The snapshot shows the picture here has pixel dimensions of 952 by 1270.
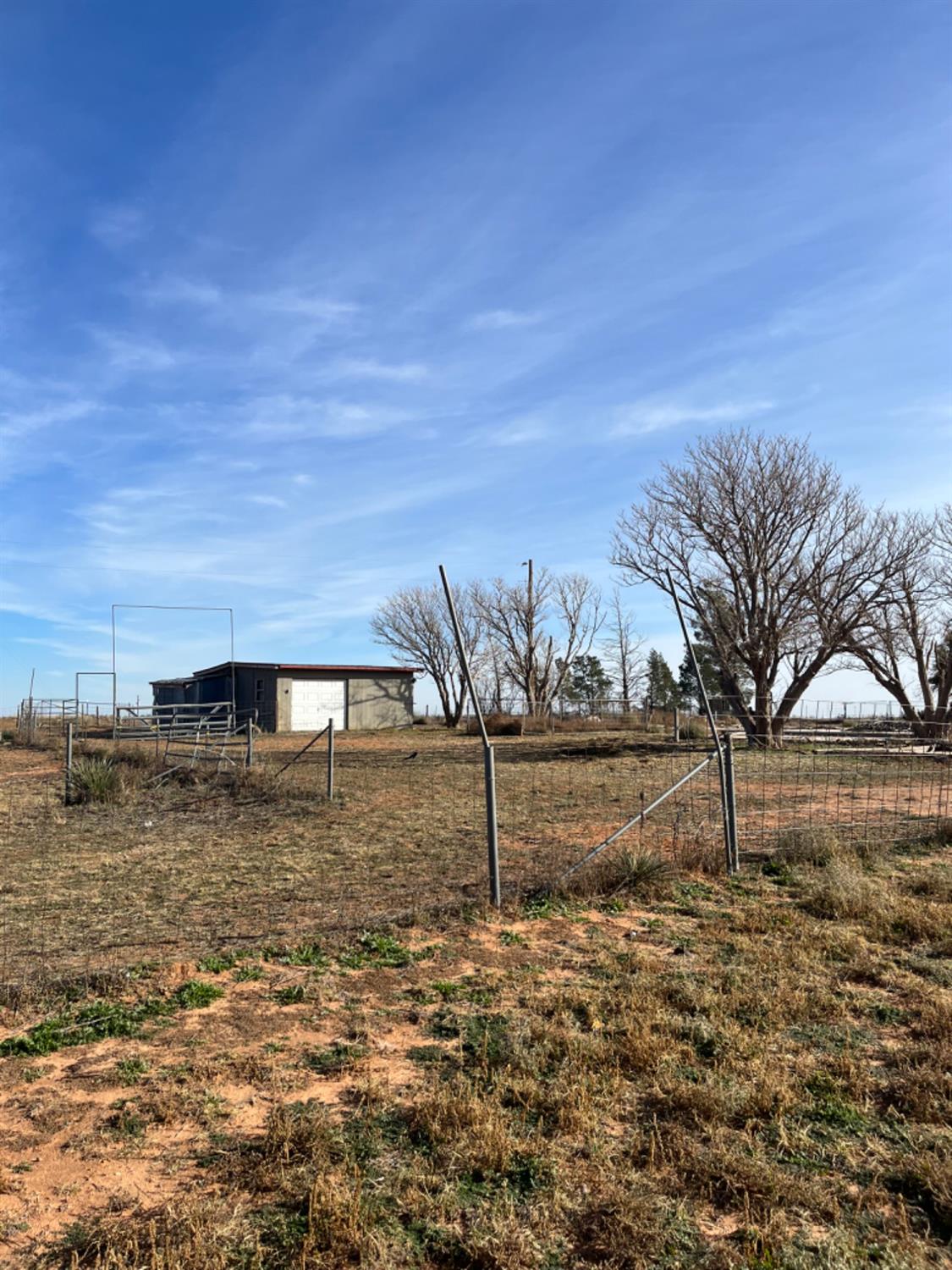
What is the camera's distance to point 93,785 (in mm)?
13961

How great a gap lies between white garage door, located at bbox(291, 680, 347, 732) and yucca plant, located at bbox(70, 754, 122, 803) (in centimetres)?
2800

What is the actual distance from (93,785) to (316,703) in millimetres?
29934

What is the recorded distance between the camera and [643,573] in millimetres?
29297

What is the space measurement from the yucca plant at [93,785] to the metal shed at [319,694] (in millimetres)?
26102

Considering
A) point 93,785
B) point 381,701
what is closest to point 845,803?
point 93,785

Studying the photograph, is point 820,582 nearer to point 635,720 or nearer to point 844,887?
point 635,720

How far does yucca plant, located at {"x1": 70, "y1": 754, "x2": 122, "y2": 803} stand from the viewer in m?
13.9

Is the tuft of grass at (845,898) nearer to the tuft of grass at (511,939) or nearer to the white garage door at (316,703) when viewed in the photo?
the tuft of grass at (511,939)

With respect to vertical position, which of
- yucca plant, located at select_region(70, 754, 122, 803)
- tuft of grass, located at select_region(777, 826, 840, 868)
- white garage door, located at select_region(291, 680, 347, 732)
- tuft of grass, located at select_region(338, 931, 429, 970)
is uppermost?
white garage door, located at select_region(291, 680, 347, 732)

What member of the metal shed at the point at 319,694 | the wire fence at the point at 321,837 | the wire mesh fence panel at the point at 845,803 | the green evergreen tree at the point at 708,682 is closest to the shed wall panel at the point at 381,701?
the metal shed at the point at 319,694

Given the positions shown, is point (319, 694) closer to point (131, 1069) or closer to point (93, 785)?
point (93, 785)

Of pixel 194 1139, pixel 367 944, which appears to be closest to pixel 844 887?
pixel 367 944

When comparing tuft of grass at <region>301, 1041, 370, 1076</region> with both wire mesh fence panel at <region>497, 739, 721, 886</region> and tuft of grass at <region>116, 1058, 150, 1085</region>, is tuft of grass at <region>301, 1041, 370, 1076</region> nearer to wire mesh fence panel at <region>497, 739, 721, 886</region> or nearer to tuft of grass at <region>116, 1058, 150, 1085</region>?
tuft of grass at <region>116, 1058, 150, 1085</region>

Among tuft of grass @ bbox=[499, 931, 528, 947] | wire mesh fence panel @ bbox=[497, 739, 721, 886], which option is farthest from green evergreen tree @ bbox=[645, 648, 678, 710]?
tuft of grass @ bbox=[499, 931, 528, 947]
